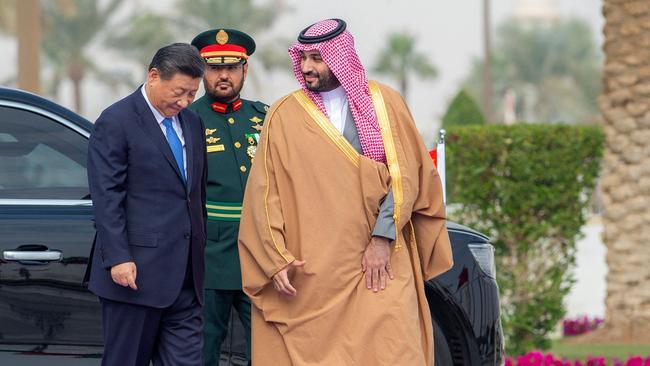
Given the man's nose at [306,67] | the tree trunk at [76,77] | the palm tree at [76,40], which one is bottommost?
the man's nose at [306,67]

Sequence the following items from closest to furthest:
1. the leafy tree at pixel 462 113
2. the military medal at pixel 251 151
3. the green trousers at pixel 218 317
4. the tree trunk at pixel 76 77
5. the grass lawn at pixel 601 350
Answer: the green trousers at pixel 218 317 → the military medal at pixel 251 151 → the grass lawn at pixel 601 350 → the leafy tree at pixel 462 113 → the tree trunk at pixel 76 77

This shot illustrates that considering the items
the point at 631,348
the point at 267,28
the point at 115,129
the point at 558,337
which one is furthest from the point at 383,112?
the point at 267,28

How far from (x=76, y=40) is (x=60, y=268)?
1688 inches

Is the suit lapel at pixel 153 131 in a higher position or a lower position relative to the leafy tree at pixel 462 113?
lower

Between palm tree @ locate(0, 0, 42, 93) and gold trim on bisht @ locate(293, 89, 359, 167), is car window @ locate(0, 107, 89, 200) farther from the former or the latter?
palm tree @ locate(0, 0, 42, 93)

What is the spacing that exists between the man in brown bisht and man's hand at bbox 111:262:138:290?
0.56 m

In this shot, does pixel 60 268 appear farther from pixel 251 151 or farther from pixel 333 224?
Answer: pixel 333 224

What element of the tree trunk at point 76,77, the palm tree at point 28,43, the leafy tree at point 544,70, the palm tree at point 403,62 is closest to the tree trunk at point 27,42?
the palm tree at point 28,43

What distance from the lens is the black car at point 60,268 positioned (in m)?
5.14

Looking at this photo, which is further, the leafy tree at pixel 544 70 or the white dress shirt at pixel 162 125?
the leafy tree at pixel 544 70

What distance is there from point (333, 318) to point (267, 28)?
4760cm

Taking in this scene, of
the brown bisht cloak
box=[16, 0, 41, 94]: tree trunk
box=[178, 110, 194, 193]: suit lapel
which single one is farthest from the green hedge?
box=[16, 0, 41, 94]: tree trunk

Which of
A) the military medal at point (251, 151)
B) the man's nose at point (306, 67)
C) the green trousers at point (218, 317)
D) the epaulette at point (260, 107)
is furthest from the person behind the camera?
the epaulette at point (260, 107)

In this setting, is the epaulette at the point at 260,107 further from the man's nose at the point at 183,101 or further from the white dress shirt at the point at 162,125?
the man's nose at the point at 183,101
